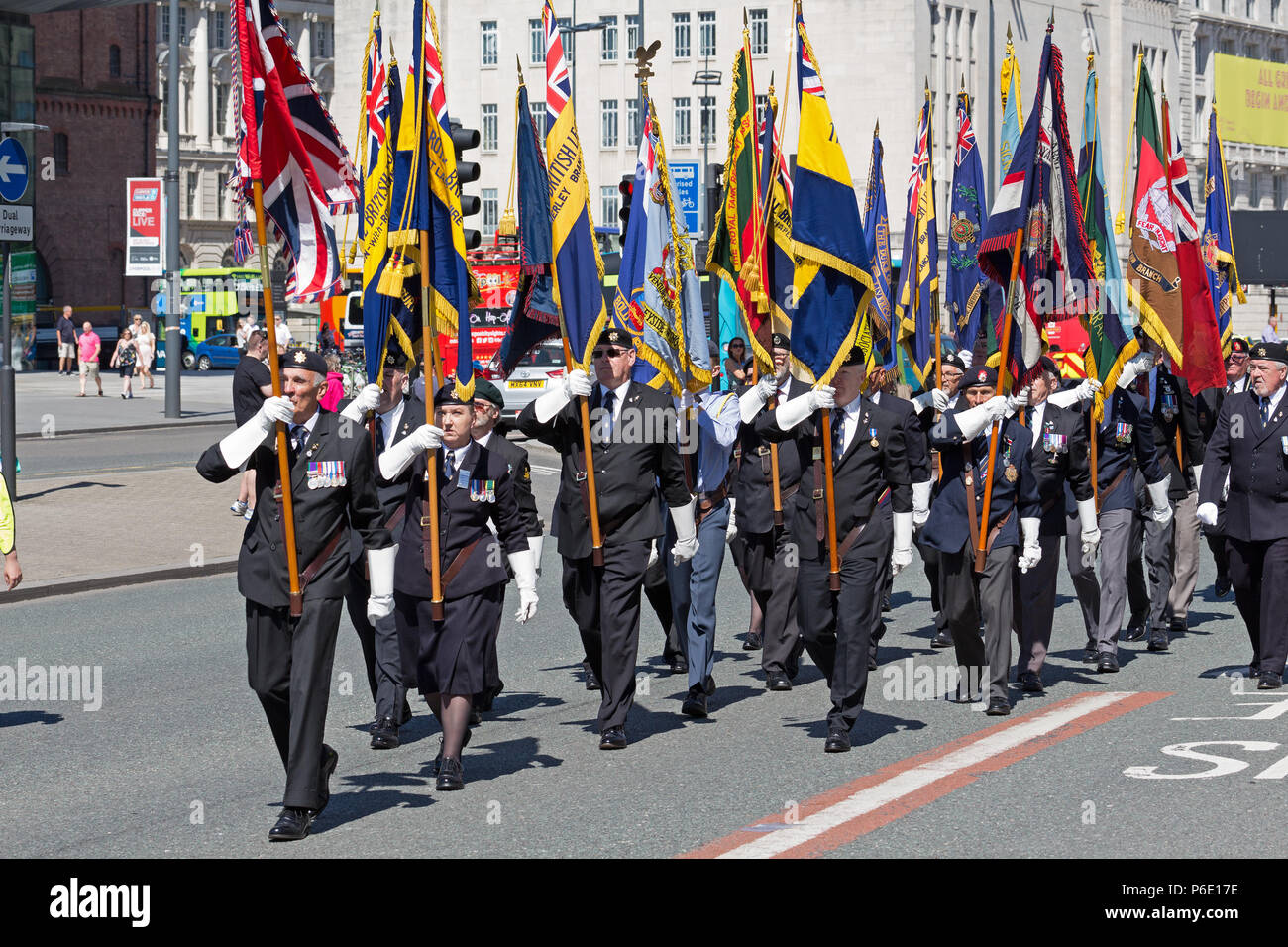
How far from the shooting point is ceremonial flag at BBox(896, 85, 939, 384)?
18.4 metres

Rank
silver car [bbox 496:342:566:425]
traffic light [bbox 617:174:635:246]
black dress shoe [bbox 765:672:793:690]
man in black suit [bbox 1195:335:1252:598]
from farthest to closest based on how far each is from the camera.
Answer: silver car [bbox 496:342:566:425] → man in black suit [bbox 1195:335:1252:598] → traffic light [bbox 617:174:635:246] → black dress shoe [bbox 765:672:793:690]

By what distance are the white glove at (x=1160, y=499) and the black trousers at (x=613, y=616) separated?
4442 mm

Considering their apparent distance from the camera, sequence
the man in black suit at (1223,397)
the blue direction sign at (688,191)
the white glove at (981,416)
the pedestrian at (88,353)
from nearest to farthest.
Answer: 1. the white glove at (981,416)
2. the man in black suit at (1223,397)
3. the blue direction sign at (688,191)
4. the pedestrian at (88,353)

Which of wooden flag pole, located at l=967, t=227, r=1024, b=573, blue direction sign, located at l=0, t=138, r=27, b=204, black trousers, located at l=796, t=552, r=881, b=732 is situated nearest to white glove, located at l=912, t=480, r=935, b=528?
wooden flag pole, located at l=967, t=227, r=1024, b=573

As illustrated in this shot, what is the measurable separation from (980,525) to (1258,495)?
1.99 m

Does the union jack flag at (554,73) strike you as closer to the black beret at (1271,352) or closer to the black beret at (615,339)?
the black beret at (615,339)

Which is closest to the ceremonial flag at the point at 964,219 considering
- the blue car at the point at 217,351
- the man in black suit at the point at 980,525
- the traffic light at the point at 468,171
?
the traffic light at the point at 468,171

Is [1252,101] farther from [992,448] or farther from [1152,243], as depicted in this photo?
[992,448]

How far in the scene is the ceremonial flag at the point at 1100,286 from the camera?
12.4 metres

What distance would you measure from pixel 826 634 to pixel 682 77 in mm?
74515

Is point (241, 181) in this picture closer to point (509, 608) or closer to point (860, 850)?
point (860, 850)

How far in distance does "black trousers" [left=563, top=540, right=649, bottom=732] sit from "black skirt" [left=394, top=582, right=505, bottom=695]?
0.85 metres

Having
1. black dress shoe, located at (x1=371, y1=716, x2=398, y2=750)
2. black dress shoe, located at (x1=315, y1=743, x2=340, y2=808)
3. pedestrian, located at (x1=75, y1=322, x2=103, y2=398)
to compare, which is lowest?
black dress shoe, located at (x1=371, y1=716, x2=398, y2=750)

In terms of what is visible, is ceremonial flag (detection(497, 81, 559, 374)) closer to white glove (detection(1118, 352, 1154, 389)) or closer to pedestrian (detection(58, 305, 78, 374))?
white glove (detection(1118, 352, 1154, 389))
